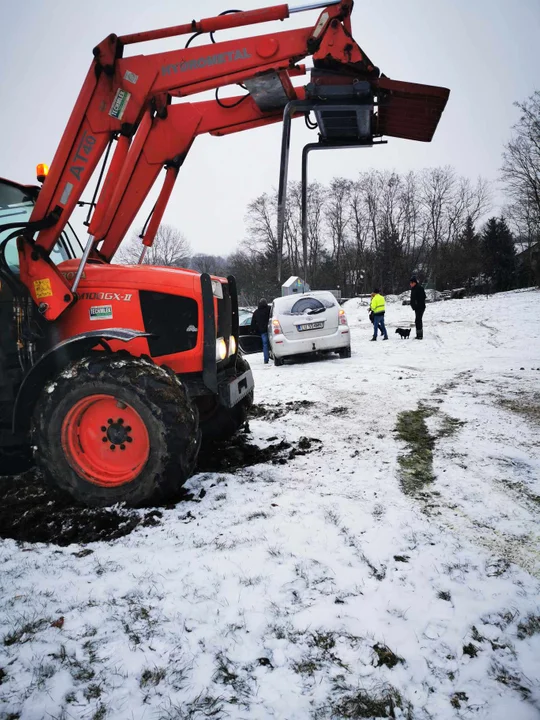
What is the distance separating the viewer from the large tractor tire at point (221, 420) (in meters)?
4.64

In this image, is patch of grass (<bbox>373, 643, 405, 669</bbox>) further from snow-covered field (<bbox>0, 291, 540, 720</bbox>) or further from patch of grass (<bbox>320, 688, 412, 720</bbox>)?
patch of grass (<bbox>320, 688, 412, 720</bbox>)

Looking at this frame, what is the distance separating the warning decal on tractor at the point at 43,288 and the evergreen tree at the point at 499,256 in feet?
170

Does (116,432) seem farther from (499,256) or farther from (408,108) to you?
(499,256)

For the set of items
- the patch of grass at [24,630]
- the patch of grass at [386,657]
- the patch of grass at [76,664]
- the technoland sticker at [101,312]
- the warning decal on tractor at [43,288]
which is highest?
the warning decal on tractor at [43,288]

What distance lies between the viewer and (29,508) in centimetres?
337

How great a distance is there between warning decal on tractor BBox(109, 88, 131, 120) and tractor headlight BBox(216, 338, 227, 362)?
2.18m

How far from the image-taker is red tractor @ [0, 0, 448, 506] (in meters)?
3.25

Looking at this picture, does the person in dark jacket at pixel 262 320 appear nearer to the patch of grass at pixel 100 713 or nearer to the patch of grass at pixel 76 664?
the patch of grass at pixel 76 664

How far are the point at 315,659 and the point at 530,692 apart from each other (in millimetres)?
822

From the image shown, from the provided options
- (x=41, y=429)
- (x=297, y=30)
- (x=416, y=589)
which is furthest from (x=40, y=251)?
(x=416, y=589)

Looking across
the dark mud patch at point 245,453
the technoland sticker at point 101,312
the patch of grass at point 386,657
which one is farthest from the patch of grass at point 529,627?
the technoland sticker at point 101,312

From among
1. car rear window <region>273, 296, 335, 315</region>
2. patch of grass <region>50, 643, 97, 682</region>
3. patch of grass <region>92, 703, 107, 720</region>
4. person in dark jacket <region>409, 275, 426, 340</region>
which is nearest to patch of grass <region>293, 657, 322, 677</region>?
patch of grass <region>92, 703, 107, 720</region>

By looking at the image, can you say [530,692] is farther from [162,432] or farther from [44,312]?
[44,312]

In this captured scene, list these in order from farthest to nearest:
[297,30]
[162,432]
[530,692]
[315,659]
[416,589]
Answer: [297,30] < [162,432] < [416,589] < [315,659] < [530,692]
